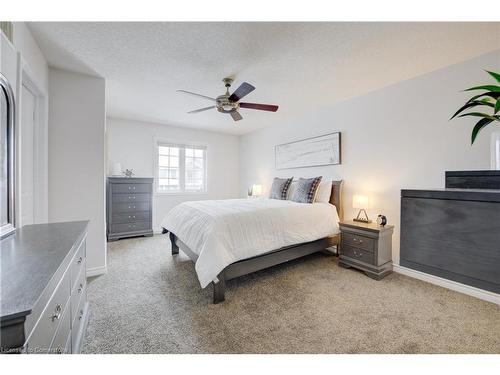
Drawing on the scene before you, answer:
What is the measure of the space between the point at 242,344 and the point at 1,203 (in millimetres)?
1843

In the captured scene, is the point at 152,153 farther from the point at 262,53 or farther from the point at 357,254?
the point at 357,254

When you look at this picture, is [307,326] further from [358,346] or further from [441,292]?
[441,292]

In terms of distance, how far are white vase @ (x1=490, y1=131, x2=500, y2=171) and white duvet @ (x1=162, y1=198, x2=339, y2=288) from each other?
170 centimetres

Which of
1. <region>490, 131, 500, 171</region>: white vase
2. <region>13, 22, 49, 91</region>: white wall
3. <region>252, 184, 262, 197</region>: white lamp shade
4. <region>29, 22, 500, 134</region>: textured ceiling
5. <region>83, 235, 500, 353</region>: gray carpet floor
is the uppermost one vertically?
<region>29, 22, 500, 134</region>: textured ceiling

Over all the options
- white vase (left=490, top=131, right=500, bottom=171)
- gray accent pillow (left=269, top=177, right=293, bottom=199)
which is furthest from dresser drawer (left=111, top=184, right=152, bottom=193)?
white vase (left=490, top=131, right=500, bottom=171)

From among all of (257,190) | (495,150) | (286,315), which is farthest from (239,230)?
(257,190)

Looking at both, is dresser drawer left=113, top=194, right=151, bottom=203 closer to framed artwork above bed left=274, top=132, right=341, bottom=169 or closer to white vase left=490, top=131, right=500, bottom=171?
framed artwork above bed left=274, top=132, right=341, bottom=169

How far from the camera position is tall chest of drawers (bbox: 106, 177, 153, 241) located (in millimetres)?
3982

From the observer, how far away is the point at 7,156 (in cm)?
148

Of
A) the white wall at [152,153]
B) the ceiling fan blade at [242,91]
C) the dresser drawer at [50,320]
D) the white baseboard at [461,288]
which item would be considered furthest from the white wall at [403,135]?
the dresser drawer at [50,320]

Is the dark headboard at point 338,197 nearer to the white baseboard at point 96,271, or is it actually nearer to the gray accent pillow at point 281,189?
the gray accent pillow at point 281,189

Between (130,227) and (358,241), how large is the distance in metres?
3.95

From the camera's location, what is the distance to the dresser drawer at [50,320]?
697mm
